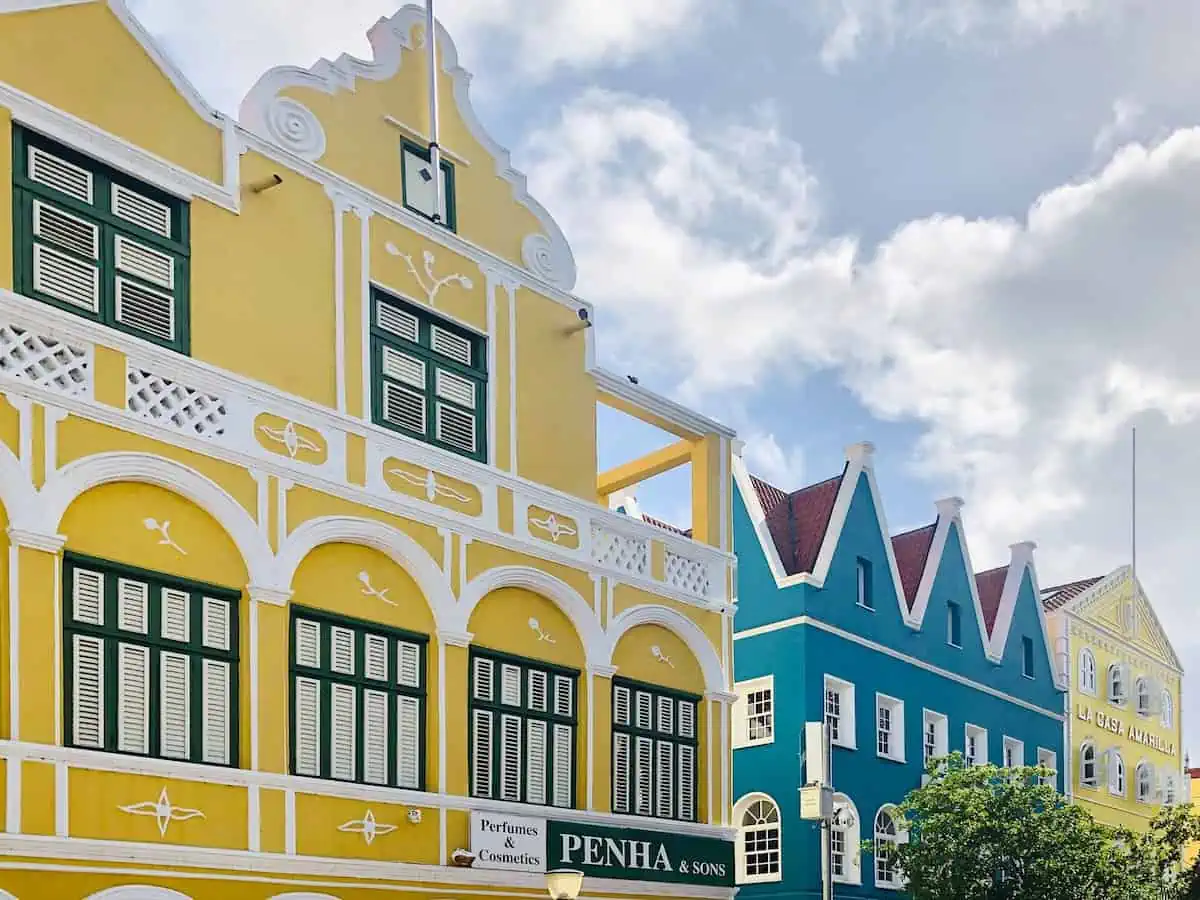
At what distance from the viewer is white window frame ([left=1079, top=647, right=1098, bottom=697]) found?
37.5 m

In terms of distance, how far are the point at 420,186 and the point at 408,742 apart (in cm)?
674

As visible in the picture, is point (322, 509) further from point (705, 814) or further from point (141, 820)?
point (705, 814)

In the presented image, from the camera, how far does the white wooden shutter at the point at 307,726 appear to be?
1561cm

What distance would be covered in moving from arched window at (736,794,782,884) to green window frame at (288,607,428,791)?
11.9 meters

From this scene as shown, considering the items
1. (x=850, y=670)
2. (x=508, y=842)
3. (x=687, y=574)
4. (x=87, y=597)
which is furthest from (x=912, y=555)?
(x=87, y=597)

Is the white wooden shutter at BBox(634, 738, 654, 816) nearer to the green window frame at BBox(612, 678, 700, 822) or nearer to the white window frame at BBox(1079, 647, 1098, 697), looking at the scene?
the green window frame at BBox(612, 678, 700, 822)

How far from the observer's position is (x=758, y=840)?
27578 mm

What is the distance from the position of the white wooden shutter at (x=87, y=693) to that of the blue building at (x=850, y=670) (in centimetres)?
1554

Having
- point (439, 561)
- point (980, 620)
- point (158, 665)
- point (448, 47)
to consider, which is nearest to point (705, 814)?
point (439, 561)

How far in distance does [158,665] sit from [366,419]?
3.87 meters

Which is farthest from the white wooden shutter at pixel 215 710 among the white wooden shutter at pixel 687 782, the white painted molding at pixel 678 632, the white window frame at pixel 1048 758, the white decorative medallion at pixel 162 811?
the white window frame at pixel 1048 758

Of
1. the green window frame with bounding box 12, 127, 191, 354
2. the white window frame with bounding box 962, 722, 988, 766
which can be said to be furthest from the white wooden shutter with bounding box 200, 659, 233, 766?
the white window frame with bounding box 962, 722, 988, 766

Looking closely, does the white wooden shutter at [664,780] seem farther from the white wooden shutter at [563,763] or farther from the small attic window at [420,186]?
the small attic window at [420,186]

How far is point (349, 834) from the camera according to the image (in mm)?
15773
